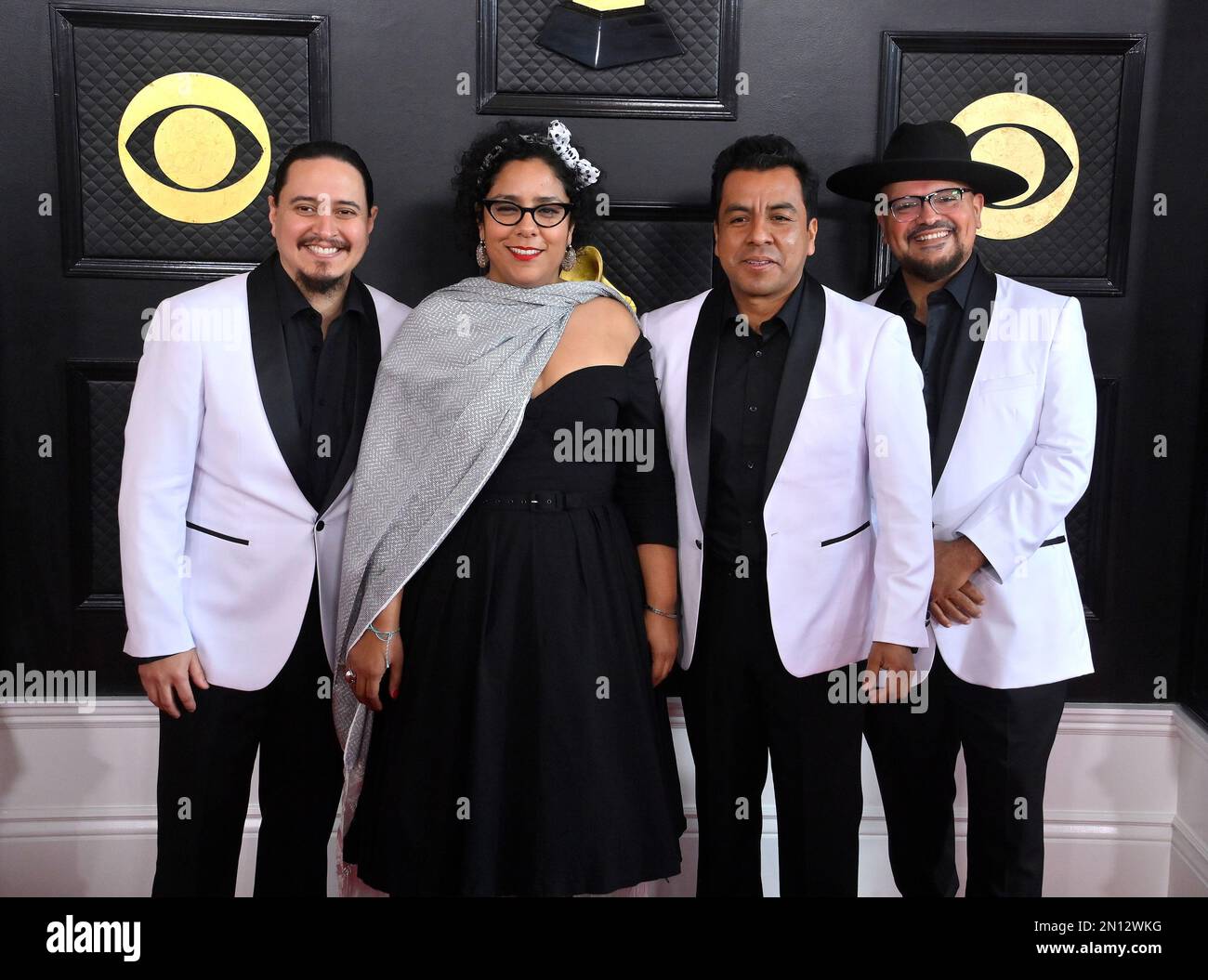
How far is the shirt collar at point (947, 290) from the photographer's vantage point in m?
2.29

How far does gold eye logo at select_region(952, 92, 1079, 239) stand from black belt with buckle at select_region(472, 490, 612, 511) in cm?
116

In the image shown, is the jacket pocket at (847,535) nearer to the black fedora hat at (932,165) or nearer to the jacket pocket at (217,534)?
the black fedora hat at (932,165)

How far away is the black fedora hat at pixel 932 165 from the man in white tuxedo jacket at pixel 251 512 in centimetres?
104

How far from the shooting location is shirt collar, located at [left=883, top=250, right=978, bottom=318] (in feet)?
7.52

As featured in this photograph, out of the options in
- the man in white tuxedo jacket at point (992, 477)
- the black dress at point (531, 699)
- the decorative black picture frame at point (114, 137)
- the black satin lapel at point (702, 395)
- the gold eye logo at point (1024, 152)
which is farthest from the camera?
the gold eye logo at point (1024, 152)

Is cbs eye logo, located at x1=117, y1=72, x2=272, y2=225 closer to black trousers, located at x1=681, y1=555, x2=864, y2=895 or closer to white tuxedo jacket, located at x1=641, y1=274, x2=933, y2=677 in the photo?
white tuxedo jacket, located at x1=641, y1=274, x2=933, y2=677

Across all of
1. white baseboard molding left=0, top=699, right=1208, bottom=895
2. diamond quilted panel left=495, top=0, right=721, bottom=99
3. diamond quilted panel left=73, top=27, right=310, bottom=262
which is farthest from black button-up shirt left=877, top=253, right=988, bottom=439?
diamond quilted panel left=73, top=27, right=310, bottom=262

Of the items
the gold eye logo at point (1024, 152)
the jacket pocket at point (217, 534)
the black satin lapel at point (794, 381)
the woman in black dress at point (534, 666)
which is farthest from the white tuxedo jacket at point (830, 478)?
the jacket pocket at point (217, 534)

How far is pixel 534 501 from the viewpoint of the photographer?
205cm

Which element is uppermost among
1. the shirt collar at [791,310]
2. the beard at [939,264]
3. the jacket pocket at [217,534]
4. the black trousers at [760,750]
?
the beard at [939,264]

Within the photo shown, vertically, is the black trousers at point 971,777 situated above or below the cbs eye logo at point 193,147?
below

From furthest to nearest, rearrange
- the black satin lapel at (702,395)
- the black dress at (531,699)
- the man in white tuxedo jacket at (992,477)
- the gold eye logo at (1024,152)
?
the gold eye logo at (1024,152)
the man in white tuxedo jacket at (992,477)
the black satin lapel at (702,395)
the black dress at (531,699)
